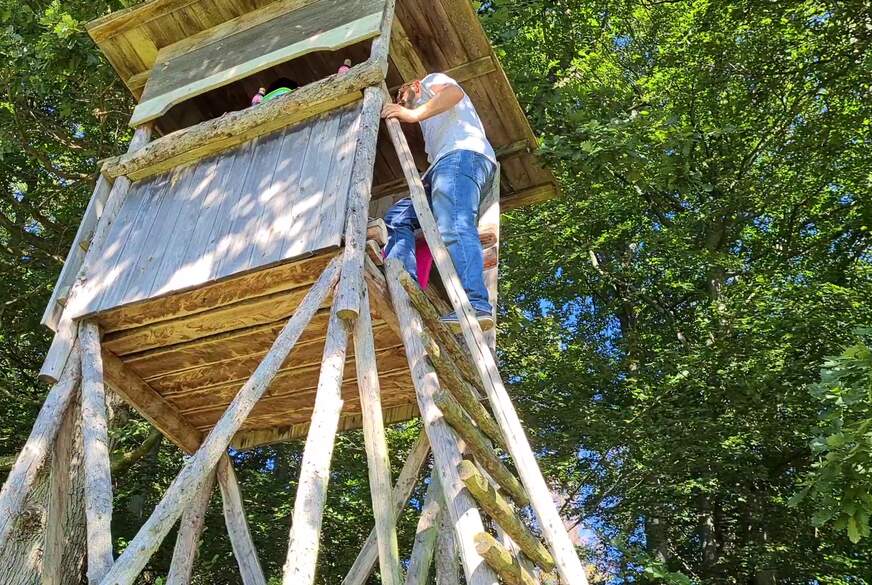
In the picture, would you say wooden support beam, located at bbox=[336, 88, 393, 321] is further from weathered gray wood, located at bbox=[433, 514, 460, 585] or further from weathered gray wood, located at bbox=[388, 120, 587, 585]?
weathered gray wood, located at bbox=[433, 514, 460, 585]

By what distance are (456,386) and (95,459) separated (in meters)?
1.83

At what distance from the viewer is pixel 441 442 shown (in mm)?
3467

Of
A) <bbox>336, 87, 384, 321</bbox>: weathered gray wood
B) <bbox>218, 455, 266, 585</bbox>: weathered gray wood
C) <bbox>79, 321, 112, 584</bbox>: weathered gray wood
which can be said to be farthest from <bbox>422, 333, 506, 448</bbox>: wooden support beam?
<bbox>218, 455, 266, 585</bbox>: weathered gray wood

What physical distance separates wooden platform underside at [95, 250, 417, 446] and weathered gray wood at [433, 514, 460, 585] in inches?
42.1

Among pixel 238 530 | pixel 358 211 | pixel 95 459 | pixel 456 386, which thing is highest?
pixel 358 211

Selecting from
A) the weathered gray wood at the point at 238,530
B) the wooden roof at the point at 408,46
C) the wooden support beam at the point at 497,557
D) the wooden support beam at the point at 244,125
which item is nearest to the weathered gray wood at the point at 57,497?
the weathered gray wood at the point at 238,530

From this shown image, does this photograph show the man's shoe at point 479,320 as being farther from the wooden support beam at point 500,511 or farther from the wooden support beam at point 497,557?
the wooden support beam at point 497,557

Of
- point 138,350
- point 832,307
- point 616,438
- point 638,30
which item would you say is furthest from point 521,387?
point 138,350

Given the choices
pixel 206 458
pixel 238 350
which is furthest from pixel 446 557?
pixel 206 458

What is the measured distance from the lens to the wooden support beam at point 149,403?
199 inches

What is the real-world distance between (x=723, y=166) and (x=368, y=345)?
37.4 feet

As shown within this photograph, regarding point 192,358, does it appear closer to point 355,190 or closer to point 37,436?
point 37,436

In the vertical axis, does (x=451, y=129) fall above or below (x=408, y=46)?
below

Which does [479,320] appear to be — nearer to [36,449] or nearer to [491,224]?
[491,224]
